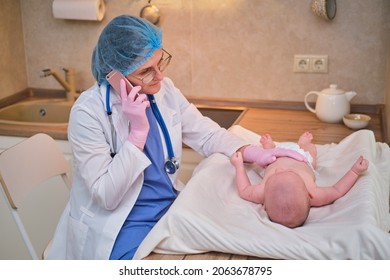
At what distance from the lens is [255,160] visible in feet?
4.93

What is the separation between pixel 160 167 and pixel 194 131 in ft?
0.66

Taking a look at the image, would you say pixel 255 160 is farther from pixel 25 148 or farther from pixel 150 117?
pixel 25 148

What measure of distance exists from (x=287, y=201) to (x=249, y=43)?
1151 mm

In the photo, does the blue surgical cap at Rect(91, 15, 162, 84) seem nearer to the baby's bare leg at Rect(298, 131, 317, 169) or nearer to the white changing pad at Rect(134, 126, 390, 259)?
the white changing pad at Rect(134, 126, 390, 259)

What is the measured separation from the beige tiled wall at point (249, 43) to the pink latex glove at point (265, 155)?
787 mm

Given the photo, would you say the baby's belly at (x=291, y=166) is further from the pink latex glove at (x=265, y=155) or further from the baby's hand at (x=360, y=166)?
the baby's hand at (x=360, y=166)

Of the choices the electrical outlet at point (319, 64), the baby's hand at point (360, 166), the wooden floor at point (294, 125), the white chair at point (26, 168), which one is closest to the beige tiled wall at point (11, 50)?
the white chair at point (26, 168)

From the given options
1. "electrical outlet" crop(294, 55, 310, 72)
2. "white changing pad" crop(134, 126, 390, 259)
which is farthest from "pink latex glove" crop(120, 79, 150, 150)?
"electrical outlet" crop(294, 55, 310, 72)

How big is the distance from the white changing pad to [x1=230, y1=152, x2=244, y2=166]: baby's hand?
0.06m

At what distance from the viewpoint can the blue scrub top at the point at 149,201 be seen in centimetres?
139

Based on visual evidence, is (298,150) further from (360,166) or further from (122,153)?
(122,153)

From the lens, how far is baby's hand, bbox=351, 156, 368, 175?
1307mm

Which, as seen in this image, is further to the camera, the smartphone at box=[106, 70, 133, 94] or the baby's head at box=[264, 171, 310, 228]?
the smartphone at box=[106, 70, 133, 94]
